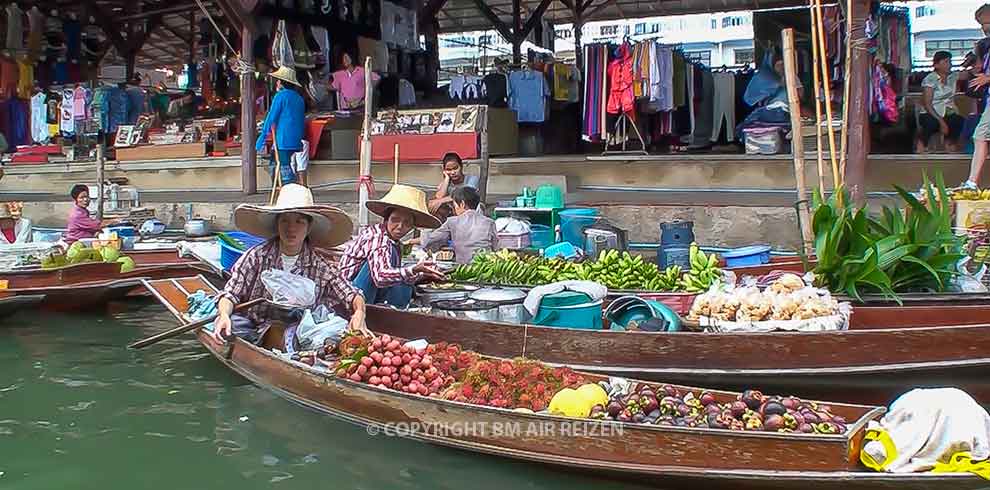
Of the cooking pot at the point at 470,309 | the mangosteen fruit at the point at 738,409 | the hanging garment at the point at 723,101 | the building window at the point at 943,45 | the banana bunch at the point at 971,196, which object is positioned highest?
the building window at the point at 943,45

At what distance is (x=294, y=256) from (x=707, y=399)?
2.52 meters

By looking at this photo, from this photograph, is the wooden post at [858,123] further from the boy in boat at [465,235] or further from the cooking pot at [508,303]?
the cooking pot at [508,303]

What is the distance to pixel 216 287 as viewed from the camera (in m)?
6.85

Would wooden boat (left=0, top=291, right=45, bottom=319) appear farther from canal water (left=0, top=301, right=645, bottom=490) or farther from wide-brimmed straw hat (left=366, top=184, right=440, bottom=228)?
wide-brimmed straw hat (left=366, top=184, right=440, bottom=228)

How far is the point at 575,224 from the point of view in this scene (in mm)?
7723

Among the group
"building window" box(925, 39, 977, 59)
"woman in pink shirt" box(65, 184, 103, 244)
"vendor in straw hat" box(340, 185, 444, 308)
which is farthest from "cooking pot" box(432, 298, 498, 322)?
"building window" box(925, 39, 977, 59)

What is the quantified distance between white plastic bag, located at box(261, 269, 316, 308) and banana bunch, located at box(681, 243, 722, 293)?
217 cm

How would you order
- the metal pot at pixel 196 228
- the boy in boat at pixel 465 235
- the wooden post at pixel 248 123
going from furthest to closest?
the wooden post at pixel 248 123 < the metal pot at pixel 196 228 < the boy in boat at pixel 465 235

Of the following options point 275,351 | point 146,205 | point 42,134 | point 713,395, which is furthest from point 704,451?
point 42,134

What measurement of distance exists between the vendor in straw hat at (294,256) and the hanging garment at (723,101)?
718 cm

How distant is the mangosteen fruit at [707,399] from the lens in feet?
12.2

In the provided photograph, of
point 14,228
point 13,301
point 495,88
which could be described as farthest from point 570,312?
point 495,88

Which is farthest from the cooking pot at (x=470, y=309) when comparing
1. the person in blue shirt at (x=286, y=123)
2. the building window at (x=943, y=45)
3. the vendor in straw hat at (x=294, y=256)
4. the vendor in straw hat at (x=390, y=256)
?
the building window at (x=943, y=45)

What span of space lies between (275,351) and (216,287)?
207 centimetres
